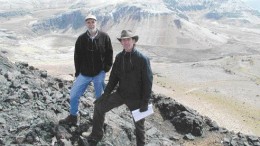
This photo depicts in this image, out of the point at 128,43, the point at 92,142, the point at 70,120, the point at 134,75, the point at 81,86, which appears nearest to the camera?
the point at 128,43

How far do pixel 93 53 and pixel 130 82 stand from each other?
1849mm

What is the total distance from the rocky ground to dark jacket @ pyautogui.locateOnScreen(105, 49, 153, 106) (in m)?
2.15

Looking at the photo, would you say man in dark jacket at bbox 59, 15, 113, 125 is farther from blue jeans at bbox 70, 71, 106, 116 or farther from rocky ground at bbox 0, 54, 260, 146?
rocky ground at bbox 0, 54, 260, 146

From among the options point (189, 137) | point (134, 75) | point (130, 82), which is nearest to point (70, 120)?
point (130, 82)

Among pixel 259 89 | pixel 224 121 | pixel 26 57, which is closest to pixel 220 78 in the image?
pixel 259 89

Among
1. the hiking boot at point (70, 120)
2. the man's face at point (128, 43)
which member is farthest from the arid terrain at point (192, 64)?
the man's face at point (128, 43)

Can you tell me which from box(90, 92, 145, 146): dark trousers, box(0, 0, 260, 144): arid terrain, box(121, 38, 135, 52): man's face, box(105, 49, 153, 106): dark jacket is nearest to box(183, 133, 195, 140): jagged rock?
box(90, 92, 145, 146): dark trousers

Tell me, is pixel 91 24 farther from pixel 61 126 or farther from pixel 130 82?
pixel 61 126

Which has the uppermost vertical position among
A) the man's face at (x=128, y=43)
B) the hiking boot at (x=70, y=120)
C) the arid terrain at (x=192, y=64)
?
the man's face at (x=128, y=43)

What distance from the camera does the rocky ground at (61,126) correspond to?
11.8m

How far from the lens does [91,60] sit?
11984 mm

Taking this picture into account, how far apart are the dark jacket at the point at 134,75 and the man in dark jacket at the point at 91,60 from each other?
115 cm

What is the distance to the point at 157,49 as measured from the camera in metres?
152

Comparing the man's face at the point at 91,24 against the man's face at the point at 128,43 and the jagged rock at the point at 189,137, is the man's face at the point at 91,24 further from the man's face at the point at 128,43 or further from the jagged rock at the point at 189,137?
the jagged rock at the point at 189,137
